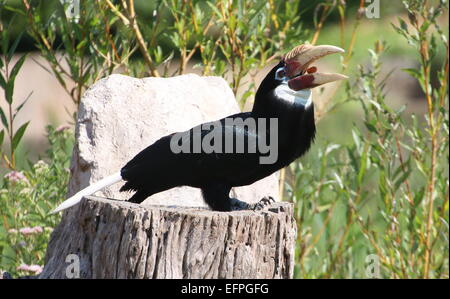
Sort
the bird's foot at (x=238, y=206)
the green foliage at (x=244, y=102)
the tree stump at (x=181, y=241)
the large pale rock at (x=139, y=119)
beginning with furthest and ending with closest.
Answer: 1. the green foliage at (x=244, y=102)
2. the large pale rock at (x=139, y=119)
3. the bird's foot at (x=238, y=206)
4. the tree stump at (x=181, y=241)

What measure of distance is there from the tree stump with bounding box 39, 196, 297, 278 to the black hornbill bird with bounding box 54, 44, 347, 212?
0.51 ft

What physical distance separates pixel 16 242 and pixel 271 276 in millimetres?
1170

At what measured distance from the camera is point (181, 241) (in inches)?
102

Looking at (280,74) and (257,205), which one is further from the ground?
(280,74)

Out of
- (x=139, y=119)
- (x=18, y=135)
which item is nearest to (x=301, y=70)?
(x=139, y=119)

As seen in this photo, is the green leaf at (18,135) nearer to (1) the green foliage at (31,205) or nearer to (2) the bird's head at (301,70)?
(1) the green foliage at (31,205)

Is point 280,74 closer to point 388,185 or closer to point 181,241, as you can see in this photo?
point 181,241

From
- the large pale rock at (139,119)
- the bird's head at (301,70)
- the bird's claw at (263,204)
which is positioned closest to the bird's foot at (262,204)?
the bird's claw at (263,204)

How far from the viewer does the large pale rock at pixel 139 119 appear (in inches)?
129

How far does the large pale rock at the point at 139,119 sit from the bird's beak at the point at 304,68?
0.74 metres

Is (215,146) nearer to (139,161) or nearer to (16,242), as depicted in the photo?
(139,161)

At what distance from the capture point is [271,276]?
8.89 ft

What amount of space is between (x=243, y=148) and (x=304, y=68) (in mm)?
337
